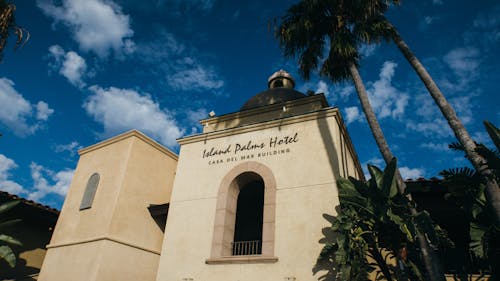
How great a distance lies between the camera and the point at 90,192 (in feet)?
49.3

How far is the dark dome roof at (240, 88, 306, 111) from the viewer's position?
1847 centimetres

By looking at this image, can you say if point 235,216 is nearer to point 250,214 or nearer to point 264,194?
point 264,194

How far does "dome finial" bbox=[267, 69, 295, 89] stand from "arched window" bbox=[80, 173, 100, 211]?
11787 millimetres

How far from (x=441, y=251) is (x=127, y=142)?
529 inches

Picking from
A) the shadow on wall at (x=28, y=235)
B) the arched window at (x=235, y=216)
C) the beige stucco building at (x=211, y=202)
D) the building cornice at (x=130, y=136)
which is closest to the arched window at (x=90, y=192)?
the beige stucco building at (x=211, y=202)

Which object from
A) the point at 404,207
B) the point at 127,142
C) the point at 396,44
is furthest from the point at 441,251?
the point at 127,142

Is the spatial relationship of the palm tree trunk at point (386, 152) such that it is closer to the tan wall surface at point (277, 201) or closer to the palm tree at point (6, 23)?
the tan wall surface at point (277, 201)

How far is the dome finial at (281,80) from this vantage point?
21503mm

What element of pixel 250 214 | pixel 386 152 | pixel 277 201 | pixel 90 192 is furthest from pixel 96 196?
pixel 386 152

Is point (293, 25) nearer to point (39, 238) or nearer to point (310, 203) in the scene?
point (310, 203)

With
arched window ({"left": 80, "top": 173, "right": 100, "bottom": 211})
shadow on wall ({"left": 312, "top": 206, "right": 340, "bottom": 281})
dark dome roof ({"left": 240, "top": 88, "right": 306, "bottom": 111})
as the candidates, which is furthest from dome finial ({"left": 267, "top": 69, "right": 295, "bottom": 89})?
shadow on wall ({"left": 312, "top": 206, "right": 340, "bottom": 281})

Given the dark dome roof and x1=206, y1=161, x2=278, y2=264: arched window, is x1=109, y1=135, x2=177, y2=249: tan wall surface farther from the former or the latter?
the dark dome roof

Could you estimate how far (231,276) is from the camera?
10.7 metres

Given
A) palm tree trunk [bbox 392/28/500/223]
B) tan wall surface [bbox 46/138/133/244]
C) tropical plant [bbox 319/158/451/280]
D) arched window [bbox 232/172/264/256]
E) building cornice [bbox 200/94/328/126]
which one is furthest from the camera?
building cornice [bbox 200/94/328/126]
